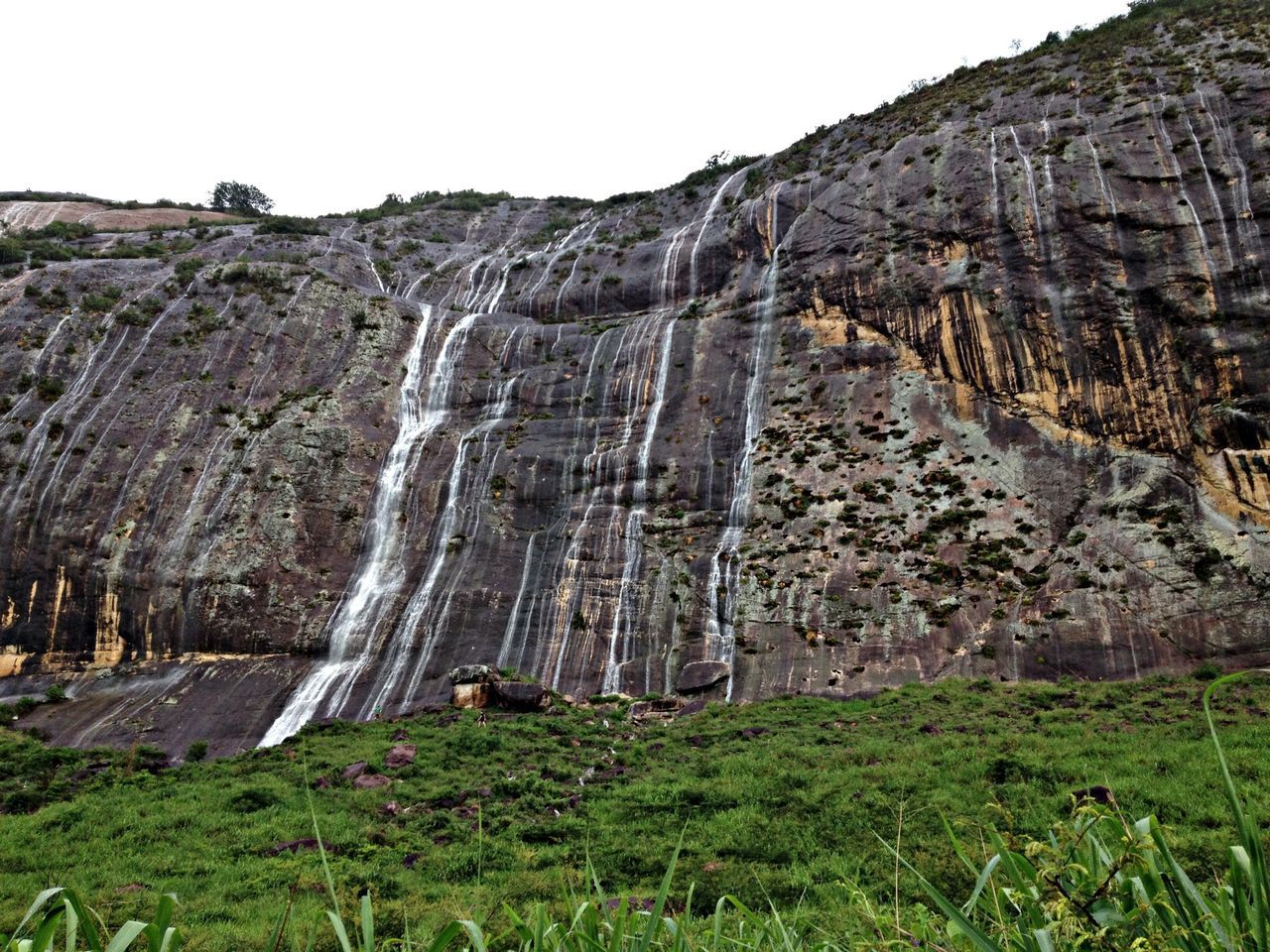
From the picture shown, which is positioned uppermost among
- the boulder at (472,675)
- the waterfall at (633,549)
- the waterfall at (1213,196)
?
the waterfall at (1213,196)

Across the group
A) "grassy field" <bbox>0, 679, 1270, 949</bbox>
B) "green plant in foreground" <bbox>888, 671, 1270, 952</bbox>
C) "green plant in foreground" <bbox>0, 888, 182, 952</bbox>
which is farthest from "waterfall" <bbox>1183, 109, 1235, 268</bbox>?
"green plant in foreground" <bbox>0, 888, 182, 952</bbox>

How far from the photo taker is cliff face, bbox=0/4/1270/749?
22359mm

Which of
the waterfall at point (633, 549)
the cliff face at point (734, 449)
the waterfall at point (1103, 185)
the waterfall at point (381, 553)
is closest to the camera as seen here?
the cliff face at point (734, 449)

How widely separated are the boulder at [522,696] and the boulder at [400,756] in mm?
3990

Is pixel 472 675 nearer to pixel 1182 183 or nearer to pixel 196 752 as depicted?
pixel 196 752

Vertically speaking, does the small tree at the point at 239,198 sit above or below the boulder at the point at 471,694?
above

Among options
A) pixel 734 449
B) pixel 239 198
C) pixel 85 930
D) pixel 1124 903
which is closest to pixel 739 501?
pixel 734 449

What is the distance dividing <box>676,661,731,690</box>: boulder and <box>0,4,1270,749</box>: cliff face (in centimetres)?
14

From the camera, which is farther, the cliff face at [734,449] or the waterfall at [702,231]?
the waterfall at [702,231]

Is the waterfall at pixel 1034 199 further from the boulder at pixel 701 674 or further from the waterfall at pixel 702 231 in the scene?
the boulder at pixel 701 674

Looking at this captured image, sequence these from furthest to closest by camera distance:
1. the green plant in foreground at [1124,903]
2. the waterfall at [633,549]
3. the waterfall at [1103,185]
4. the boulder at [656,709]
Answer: the waterfall at [1103,185], the waterfall at [633,549], the boulder at [656,709], the green plant in foreground at [1124,903]

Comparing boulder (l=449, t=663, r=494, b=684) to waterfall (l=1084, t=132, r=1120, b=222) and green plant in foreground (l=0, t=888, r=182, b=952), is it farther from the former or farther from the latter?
waterfall (l=1084, t=132, r=1120, b=222)

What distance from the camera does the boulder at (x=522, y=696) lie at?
20875 millimetres

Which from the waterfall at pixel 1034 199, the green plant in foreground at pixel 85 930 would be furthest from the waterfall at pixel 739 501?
Answer: the green plant in foreground at pixel 85 930
